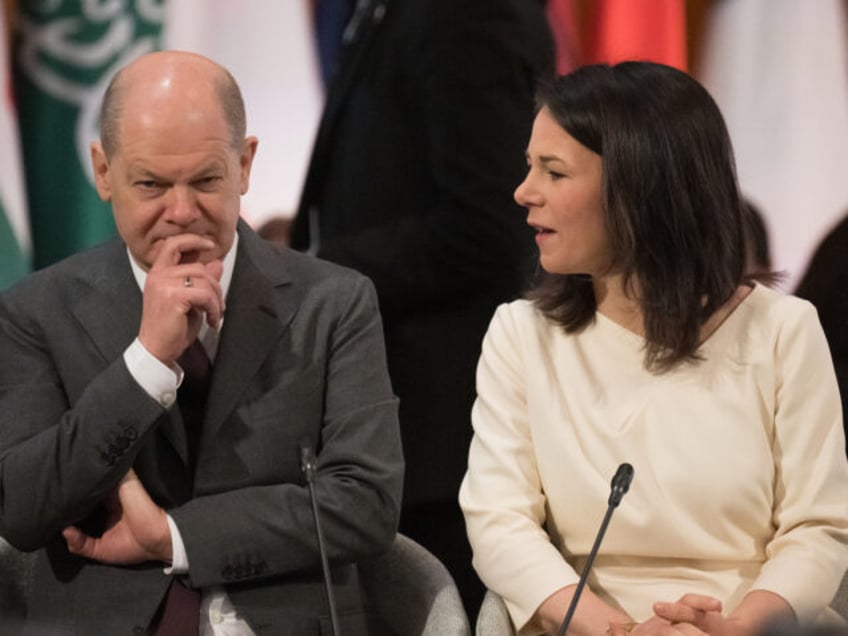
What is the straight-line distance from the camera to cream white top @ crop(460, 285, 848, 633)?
2.59 metres

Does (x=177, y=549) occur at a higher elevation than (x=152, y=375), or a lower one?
lower

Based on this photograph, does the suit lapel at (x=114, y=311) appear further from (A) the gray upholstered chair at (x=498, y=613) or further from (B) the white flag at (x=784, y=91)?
(B) the white flag at (x=784, y=91)

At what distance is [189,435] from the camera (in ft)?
8.66

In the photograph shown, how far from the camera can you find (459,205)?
3324mm

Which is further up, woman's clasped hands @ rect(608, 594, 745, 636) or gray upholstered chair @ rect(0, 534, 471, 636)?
woman's clasped hands @ rect(608, 594, 745, 636)

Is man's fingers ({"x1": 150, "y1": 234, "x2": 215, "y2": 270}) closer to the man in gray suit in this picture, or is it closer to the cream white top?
the man in gray suit

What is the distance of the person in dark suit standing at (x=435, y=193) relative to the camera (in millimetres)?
3311

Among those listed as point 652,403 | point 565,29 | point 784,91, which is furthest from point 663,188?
point 784,91

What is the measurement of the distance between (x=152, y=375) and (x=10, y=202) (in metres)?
1.85

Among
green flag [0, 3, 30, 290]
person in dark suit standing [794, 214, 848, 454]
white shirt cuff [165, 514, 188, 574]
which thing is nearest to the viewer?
white shirt cuff [165, 514, 188, 574]

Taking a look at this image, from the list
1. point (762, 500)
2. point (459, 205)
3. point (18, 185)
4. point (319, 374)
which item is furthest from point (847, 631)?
point (18, 185)

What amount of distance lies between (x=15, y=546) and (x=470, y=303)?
1250 millimetres

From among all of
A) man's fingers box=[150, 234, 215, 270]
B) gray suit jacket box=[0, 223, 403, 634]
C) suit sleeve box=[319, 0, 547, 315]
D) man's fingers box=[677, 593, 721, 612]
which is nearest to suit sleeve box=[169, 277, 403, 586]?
gray suit jacket box=[0, 223, 403, 634]

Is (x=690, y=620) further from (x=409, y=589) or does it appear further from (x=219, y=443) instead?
(x=219, y=443)
